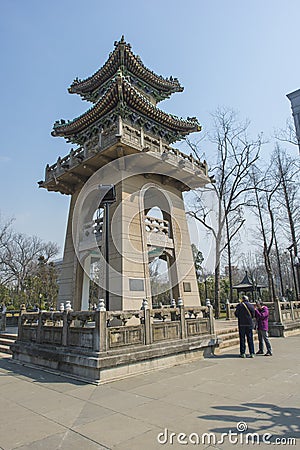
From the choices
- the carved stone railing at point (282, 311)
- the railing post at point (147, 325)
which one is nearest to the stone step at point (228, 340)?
the carved stone railing at point (282, 311)

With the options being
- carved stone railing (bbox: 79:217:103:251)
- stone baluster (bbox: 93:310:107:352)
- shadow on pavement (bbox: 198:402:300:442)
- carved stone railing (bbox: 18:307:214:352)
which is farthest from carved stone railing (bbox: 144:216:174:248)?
shadow on pavement (bbox: 198:402:300:442)

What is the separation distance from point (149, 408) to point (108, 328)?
2322mm

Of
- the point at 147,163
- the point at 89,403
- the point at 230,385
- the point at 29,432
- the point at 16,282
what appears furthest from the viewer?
the point at 16,282

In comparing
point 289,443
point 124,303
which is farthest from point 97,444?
point 124,303

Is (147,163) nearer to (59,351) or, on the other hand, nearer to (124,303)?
(124,303)

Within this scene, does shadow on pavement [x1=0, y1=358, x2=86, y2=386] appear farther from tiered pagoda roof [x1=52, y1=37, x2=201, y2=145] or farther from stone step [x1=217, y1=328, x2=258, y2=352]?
tiered pagoda roof [x1=52, y1=37, x2=201, y2=145]

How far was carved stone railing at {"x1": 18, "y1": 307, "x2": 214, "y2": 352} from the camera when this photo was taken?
252 inches

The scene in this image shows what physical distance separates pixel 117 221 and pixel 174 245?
319 cm

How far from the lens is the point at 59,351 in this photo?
23.6ft

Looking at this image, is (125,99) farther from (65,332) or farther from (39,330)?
(65,332)

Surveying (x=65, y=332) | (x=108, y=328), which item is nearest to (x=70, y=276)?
(x=65, y=332)

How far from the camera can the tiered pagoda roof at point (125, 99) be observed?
12.7 metres

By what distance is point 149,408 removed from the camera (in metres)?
4.29

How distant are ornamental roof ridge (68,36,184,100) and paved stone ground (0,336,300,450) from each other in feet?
45.5
